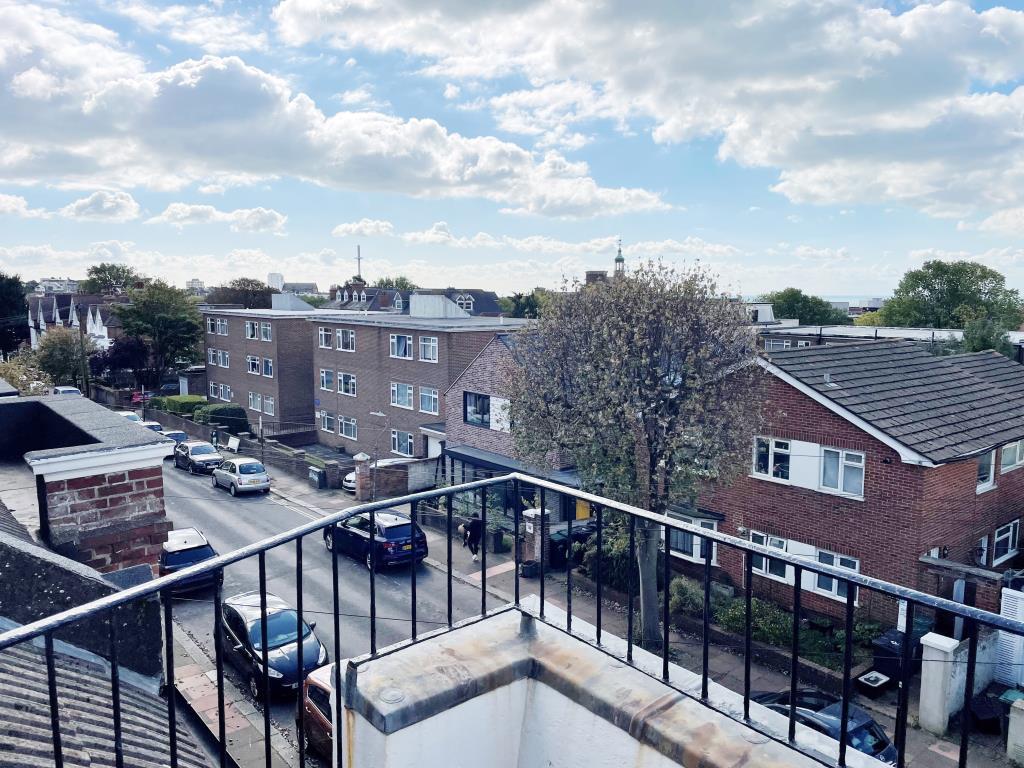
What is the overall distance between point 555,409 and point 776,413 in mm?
5883

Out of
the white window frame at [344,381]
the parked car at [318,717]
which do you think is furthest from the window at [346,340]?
the parked car at [318,717]

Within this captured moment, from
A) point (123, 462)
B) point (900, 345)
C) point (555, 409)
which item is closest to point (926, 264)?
point (900, 345)

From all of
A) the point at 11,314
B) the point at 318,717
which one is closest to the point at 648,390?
the point at 318,717

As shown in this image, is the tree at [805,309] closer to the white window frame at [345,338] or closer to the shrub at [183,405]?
the white window frame at [345,338]

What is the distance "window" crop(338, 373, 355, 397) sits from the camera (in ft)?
137

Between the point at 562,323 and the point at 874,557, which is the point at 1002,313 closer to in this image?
the point at 874,557

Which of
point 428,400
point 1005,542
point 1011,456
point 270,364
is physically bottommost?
point 1005,542

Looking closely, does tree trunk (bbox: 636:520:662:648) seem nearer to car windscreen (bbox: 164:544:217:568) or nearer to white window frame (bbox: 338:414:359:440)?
car windscreen (bbox: 164:544:217:568)

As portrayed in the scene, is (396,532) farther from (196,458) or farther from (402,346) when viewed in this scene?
(196,458)

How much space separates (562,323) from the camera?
17406mm

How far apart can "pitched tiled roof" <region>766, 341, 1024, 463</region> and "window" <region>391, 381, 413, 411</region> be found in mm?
21680

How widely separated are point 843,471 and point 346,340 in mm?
30575

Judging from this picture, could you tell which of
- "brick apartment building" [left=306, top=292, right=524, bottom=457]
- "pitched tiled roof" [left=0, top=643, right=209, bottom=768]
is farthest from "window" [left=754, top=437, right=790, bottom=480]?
"pitched tiled roof" [left=0, top=643, right=209, bottom=768]

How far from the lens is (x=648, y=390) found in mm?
16250
